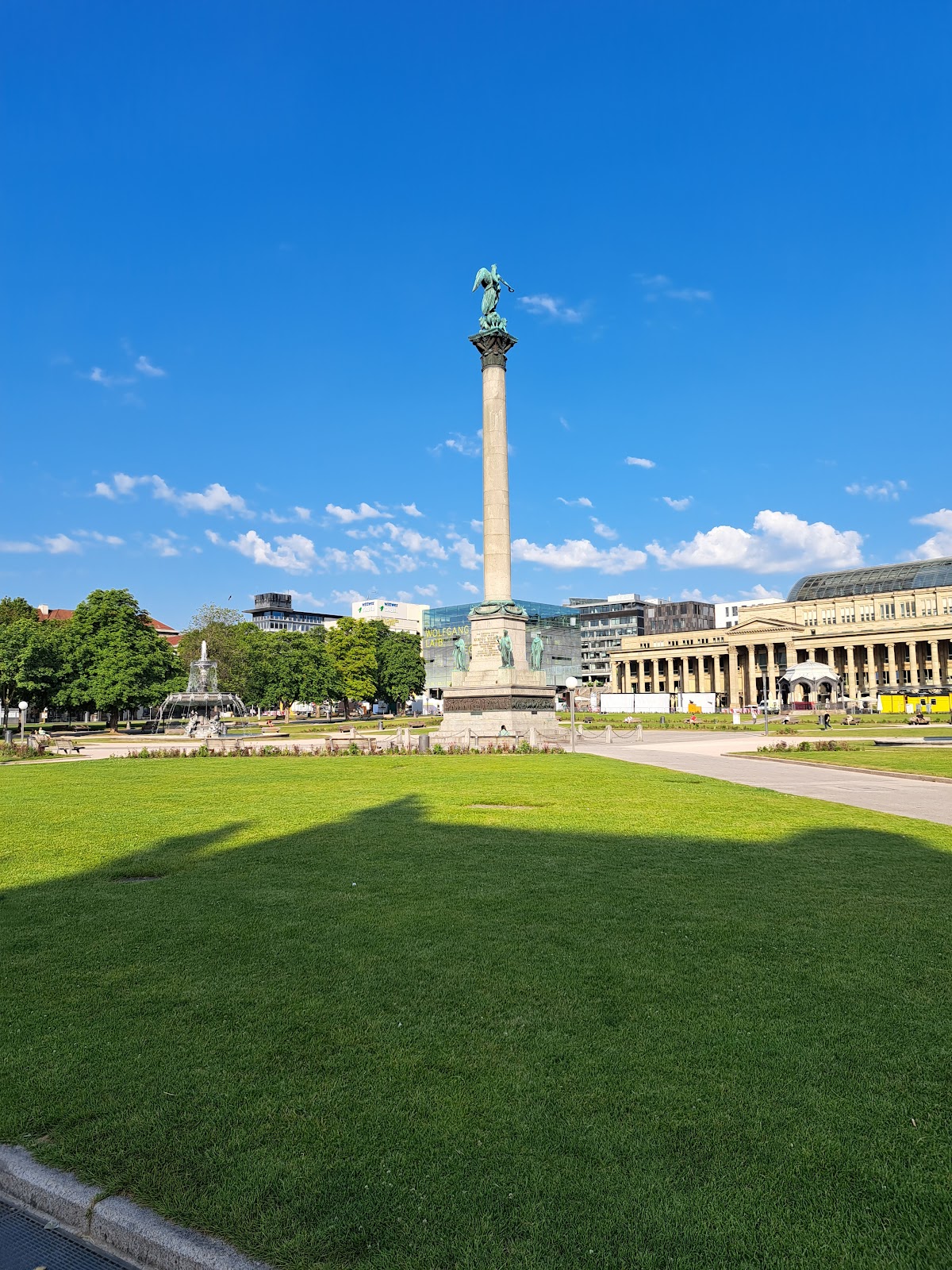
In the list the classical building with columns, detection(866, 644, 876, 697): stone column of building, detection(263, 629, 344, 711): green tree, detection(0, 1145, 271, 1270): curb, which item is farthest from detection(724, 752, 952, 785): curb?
detection(866, 644, 876, 697): stone column of building

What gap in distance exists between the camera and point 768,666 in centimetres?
11669

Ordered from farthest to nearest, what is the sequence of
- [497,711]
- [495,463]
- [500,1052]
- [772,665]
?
[772,665] < [495,463] < [497,711] < [500,1052]

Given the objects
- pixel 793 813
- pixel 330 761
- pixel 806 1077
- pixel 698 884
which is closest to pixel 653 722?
pixel 330 761

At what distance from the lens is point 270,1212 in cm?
404

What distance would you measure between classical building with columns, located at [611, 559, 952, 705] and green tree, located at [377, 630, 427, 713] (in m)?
46.6

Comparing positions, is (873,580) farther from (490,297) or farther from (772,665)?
(490,297)

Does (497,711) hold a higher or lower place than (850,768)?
higher

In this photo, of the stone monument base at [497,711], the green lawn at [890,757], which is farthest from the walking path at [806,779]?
the stone monument base at [497,711]

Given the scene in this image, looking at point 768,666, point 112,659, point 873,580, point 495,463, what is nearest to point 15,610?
point 112,659

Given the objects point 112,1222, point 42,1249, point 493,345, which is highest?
point 493,345

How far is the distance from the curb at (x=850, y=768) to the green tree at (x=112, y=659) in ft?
174

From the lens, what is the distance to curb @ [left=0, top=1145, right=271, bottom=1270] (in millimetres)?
3828

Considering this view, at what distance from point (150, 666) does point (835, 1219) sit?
2950 inches

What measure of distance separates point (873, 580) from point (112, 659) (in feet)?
399
